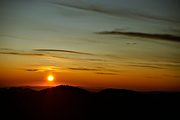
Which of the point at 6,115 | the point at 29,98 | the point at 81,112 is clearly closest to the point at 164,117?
the point at 81,112

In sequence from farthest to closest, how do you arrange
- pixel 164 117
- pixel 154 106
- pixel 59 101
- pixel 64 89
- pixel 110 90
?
pixel 64 89, pixel 110 90, pixel 59 101, pixel 154 106, pixel 164 117

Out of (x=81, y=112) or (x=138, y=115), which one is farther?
(x=81, y=112)

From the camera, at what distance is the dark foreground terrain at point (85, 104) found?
3206 cm

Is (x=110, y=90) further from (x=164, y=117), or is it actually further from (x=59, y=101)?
(x=164, y=117)

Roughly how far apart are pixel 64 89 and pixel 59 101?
9346 millimetres

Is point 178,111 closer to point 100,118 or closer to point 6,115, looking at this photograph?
point 100,118

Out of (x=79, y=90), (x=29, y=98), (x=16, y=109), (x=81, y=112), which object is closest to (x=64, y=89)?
(x=79, y=90)

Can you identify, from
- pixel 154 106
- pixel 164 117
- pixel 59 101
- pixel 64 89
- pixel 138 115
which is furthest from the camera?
pixel 64 89

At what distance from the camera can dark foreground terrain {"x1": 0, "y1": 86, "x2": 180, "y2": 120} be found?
32.1 meters

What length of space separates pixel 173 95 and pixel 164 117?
50.7 ft

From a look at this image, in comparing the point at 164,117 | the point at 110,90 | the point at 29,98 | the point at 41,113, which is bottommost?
the point at 164,117

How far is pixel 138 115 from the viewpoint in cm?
3234

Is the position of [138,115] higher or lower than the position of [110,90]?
lower

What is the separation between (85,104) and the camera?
42.0 meters
